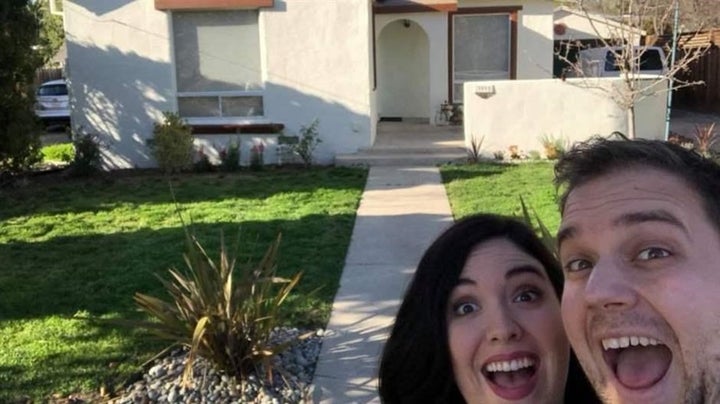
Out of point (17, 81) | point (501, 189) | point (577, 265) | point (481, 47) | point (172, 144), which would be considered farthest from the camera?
point (481, 47)

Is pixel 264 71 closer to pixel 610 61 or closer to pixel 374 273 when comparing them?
pixel 374 273

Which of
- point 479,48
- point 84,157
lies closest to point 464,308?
point 84,157

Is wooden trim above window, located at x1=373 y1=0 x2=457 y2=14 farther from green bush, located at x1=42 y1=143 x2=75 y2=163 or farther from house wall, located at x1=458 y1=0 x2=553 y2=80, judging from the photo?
green bush, located at x1=42 y1=143 x2=75 y2=163

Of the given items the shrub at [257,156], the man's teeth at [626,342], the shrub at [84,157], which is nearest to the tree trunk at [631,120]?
the shrub at [257,156]

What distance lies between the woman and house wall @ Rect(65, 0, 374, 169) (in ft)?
35.7

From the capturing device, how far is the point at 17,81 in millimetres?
11414

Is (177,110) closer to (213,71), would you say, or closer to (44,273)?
(213,71)

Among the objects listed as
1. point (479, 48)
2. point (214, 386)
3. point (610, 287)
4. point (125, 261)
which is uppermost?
point (479, 48)

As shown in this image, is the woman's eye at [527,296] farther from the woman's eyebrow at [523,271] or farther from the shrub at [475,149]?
the shrub at [475,149]

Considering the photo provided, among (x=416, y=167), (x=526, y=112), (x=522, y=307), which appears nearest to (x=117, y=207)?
(x=416, y=167)

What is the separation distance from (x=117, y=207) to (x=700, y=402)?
9.27 metres

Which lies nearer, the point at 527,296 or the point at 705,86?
the point at 527,296

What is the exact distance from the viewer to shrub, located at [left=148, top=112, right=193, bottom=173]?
38.7 ft

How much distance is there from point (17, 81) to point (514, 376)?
1130cm
